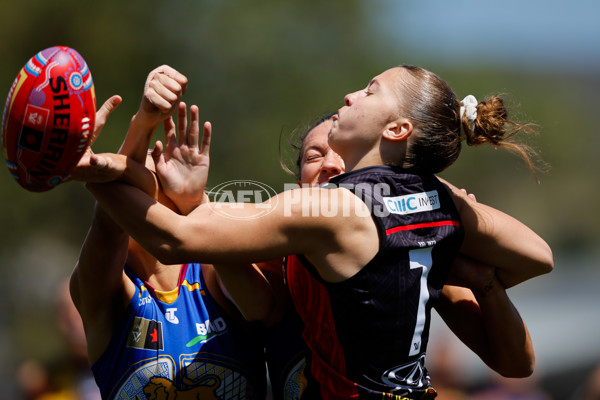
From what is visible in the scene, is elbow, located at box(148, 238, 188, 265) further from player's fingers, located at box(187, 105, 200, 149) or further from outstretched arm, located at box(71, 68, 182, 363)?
player's fingers, located at box(187, 105, 200, 149)

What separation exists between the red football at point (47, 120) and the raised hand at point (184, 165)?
0.46m

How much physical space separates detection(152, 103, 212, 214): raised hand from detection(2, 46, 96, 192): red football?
46 cm

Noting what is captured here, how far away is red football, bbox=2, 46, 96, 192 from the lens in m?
2.43

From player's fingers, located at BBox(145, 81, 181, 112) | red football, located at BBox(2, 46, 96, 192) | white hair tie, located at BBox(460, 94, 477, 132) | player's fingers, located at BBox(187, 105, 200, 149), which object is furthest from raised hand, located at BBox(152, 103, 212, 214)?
white hair tie, located at BBox(460, 94, 477, 132)

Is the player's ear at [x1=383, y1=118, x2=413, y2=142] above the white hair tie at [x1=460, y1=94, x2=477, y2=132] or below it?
below

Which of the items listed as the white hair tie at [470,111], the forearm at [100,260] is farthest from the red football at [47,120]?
the white hair tie at [470,111]

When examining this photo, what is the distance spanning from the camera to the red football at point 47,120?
2.43 meters

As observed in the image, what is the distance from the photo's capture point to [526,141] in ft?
11.4

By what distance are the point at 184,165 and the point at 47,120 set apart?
2.21 feet

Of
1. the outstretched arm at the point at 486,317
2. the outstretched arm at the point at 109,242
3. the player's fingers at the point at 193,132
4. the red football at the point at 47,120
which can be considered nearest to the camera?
the red football at the point at 47,120

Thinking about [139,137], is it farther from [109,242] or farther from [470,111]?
[470,111]

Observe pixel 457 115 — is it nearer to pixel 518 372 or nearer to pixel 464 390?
pixel 518 372

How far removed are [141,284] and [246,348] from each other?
58 centimetres

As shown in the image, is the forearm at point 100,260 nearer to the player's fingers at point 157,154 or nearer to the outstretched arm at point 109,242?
the outstretched arm at point 109,242
